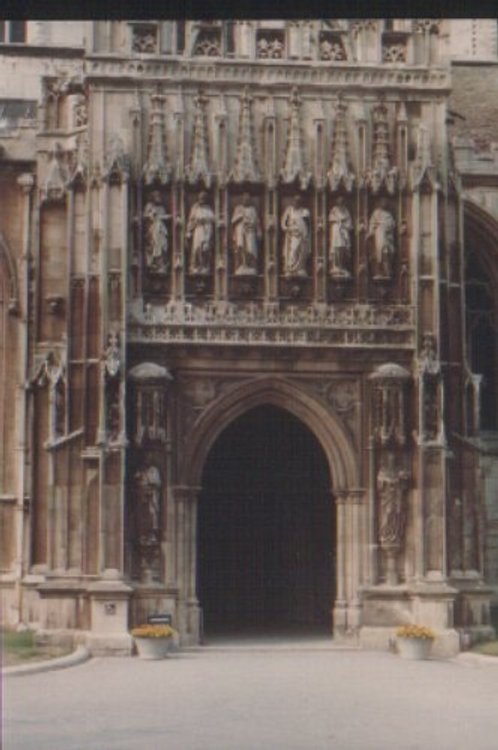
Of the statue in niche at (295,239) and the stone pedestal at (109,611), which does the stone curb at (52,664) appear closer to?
the stone pedestal at (109,611)

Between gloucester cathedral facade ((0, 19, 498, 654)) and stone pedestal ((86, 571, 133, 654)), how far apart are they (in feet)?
0.12

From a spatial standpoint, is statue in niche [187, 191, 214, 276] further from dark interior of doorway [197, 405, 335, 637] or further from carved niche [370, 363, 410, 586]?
carved niche [370, 363, 410, 586]

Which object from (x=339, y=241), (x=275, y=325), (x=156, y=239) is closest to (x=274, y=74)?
(x=339, y=241)

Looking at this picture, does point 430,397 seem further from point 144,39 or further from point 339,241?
point 144,39

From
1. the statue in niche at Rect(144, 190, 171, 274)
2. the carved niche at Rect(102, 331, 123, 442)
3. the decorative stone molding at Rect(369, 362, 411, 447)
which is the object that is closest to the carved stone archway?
the decorative stone molding at Rect(369, 362, 411, 447)

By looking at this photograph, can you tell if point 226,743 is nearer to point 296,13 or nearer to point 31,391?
point 296,13

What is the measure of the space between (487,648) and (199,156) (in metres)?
10.3

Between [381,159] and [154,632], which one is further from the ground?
[381,159]

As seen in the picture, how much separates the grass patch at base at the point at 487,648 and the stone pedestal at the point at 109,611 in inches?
240

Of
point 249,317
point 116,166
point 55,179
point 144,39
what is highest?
point 144,39

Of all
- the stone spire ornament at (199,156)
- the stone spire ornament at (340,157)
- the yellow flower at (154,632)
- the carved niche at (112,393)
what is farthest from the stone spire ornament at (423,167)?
the yellow flower at (154,632)

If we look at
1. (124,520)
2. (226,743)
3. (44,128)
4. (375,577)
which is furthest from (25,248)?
(226,743)

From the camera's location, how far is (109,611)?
25.0 m

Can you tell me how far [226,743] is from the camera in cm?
1351
